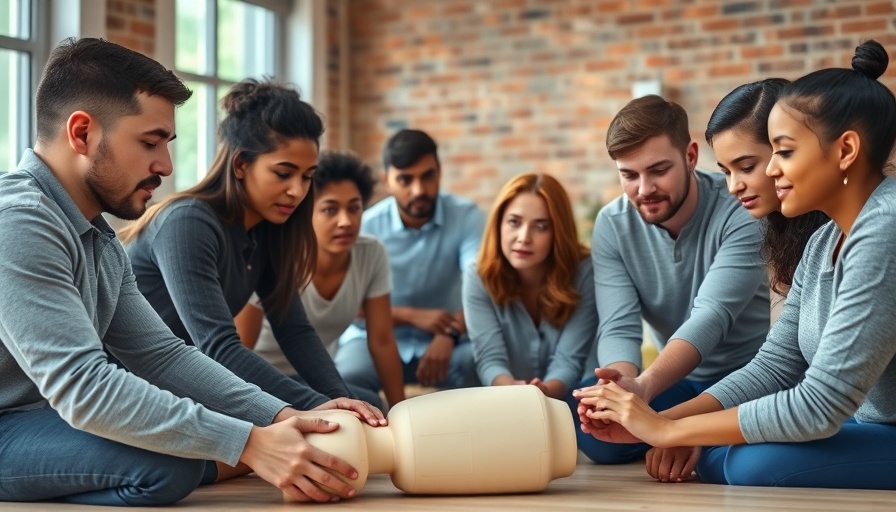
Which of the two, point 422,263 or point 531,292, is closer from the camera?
point 531,292

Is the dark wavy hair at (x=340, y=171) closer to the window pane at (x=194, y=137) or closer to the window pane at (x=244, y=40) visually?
the window pane at (x=194, y=137)

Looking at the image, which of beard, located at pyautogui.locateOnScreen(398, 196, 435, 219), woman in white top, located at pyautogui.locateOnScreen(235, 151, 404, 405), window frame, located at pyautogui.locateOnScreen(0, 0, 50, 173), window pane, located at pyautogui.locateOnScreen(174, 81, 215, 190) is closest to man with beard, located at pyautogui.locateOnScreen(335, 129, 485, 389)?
beard, located at pyautogui.locateOnScreen(398, 196, 435, 219)

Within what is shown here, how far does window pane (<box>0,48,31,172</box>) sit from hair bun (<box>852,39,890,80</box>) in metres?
3.40

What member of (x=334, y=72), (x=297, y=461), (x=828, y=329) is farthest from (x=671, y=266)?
(x=334, y=72)

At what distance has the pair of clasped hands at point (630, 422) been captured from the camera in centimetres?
225

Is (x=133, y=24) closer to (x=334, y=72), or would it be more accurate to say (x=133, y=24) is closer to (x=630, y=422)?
(x=334, y=72)

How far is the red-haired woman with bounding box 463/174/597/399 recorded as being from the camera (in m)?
3.37

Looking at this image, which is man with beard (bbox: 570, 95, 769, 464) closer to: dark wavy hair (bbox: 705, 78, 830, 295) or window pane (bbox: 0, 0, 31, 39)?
dark wavy hair (bbox: 705, 78, 830, 295)

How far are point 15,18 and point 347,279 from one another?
1924 millimetres

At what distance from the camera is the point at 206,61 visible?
542 cm

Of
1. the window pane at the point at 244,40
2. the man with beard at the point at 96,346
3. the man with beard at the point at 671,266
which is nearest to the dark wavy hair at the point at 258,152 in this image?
the man with beard at the point at 96,346

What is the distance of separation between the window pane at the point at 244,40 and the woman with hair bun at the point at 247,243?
271 centimetres

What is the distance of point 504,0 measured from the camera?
6.01 metres

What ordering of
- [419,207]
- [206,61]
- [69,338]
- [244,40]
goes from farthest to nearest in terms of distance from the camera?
1. [244,40]
2. [206,61]
3. [419,207]
4. [69,338]
